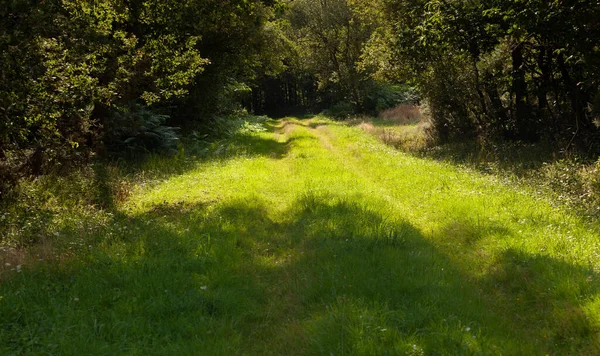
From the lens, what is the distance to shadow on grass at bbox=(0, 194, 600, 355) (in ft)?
14.2

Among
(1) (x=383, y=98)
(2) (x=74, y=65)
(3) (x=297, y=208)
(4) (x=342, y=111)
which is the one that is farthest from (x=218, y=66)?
(1) (x=383, y=98)

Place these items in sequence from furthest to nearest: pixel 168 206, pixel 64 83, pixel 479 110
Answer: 1. pixel 479 110
2. pixel 168 206
3. pixel 64 83

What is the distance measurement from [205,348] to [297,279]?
1.90 m

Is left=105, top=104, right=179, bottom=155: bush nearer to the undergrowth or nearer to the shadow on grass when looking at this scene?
the shadow on grass

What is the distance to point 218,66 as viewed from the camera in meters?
21.4

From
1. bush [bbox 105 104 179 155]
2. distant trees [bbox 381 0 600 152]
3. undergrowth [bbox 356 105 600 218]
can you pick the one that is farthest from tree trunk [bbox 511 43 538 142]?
bush [bbox 105 104 179 155]

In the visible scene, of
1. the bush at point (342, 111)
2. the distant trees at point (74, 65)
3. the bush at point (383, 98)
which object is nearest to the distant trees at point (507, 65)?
the distant trees at point (74, 65)

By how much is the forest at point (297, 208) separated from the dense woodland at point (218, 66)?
0.23ft

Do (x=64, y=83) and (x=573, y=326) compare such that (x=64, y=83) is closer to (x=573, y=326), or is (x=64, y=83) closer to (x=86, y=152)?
(x=86, y=152)

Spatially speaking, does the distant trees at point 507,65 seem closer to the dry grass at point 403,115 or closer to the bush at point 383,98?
the dry grass at point 403,115

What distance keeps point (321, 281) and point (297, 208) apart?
4.06 m

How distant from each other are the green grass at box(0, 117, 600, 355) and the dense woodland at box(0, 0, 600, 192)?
270cm

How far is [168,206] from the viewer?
991 cm

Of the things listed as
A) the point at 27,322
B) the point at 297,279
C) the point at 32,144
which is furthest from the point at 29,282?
the point at 32,144
